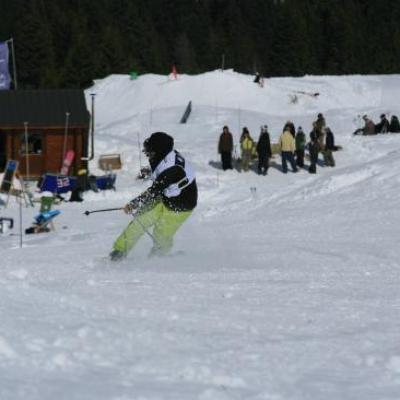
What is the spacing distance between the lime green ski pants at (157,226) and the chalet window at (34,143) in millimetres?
16304

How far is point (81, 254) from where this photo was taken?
29.2ft

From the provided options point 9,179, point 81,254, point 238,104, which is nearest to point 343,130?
point 238,104

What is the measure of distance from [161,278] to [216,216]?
8.92 m

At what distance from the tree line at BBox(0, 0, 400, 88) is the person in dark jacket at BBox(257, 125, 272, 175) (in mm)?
23438

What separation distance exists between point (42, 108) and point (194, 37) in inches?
3379

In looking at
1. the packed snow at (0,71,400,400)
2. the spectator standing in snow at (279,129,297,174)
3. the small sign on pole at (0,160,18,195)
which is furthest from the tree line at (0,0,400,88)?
the packed snow at (0,71,400,400)

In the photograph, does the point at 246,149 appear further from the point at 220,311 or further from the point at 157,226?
the point at 220,311

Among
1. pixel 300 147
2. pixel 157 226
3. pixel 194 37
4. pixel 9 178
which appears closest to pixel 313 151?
pixel 300 147

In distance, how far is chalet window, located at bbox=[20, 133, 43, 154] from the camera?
24.0 meters

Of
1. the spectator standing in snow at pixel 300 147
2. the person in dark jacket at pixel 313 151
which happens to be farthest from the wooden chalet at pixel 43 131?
the person in dark jacket at pixel 313 151

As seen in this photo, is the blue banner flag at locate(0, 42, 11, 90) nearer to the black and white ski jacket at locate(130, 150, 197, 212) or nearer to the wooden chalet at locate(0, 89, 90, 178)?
the wooden chalet at locate(0, 89, 90, 178)

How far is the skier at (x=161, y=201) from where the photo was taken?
8.13m

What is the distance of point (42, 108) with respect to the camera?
2400 cm

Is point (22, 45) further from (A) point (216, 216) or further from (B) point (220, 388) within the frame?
(B) point (220, 388)
